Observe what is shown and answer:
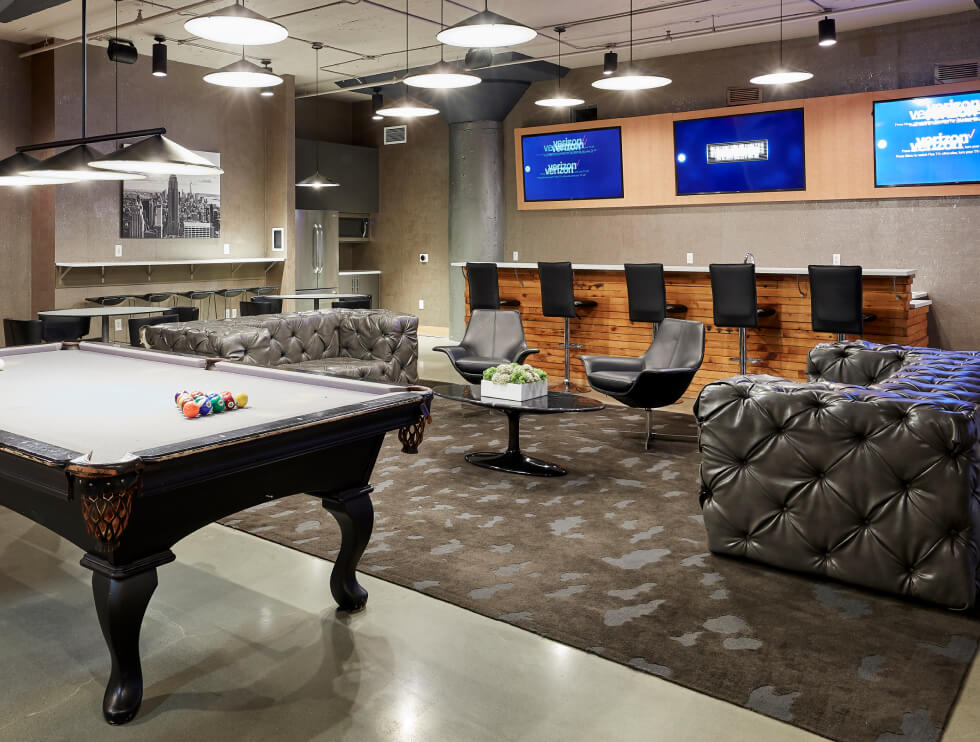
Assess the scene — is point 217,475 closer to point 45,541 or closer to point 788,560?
point 45,541

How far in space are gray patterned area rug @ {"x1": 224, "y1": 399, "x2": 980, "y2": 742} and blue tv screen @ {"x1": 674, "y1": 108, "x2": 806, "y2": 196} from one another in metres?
5.01

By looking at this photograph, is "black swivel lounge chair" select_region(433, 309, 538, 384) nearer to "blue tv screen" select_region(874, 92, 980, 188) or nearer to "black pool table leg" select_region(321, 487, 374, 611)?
"black pool table leg" select_region(321, 487, 374, 611)

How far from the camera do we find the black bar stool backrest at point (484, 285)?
8.83m

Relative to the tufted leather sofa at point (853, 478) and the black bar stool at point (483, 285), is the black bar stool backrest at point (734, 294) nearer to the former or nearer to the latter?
the black bar stool at point (483, 285)

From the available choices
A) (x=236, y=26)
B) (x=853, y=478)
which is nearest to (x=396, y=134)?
(x=236, y=26)

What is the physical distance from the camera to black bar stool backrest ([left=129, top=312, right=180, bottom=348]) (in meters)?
7.93

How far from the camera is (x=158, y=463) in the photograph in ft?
8.02

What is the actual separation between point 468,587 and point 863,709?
5.21 feet

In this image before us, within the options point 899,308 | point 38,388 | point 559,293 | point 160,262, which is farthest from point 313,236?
point 38,388

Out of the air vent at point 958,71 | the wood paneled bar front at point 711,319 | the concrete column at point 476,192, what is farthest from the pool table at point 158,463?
the concrete column at point 476,192

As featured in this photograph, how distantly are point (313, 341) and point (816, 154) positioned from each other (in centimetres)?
567

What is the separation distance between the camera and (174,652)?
309cm

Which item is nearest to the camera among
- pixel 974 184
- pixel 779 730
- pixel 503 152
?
pixel 779 730

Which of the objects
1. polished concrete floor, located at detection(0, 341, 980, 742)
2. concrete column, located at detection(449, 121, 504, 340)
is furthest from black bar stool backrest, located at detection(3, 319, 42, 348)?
concrete column, located at detection(449, 121, 504, 340)
